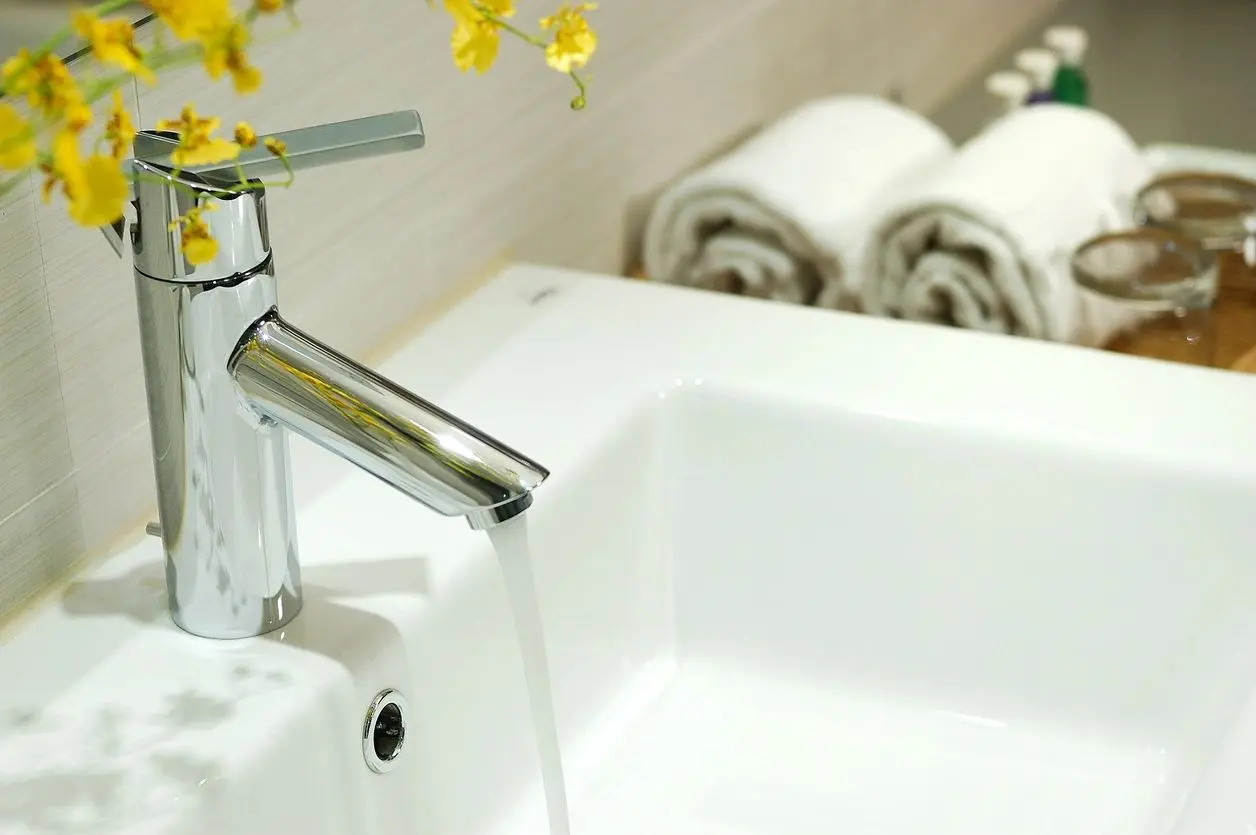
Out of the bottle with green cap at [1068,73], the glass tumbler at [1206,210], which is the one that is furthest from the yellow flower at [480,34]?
the bottle with green cap at [1068,73]

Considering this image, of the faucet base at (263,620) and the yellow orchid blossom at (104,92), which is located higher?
the yellow orchid blossom at (104,92)

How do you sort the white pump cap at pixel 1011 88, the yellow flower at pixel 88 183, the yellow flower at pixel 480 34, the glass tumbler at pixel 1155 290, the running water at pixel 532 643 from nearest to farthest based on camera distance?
the yellow flower at pixel 88 183
the yellow flower at pixel 480 34
the running water at pixel 532 643
the glass tumbler at pixel 1155 290
the white pump cap at pixel 1011 88

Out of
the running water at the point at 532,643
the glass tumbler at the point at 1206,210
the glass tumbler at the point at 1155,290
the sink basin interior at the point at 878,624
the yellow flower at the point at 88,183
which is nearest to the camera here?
the yellow flower at the point at 88,183

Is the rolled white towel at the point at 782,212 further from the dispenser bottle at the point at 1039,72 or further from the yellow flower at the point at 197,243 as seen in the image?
the yellow flower at the point at 197,243

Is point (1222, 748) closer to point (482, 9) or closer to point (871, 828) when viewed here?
point (871, 828)

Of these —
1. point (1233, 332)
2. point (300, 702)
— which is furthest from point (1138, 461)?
point (300, 702)

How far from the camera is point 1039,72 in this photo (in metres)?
1.36

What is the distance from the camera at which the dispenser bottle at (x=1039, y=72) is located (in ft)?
4.47

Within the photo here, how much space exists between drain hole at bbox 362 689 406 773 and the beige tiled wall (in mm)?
152

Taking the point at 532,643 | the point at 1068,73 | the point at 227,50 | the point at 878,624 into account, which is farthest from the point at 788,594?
the point at 1068,73

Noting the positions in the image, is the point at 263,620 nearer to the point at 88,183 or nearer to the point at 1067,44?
the point at 88,183

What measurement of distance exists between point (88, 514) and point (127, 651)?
0.26 feet

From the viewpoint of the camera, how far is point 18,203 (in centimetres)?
63

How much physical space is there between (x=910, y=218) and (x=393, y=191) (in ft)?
1.07
